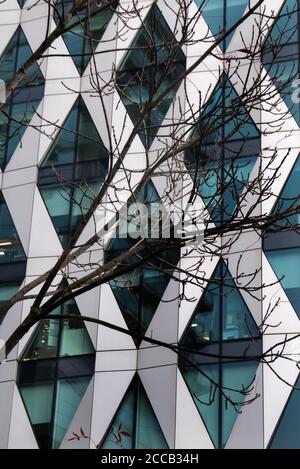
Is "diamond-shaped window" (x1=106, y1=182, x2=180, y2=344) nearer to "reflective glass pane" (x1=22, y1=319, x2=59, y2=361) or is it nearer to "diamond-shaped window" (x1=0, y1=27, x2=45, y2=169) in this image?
"reflective glass pane" (x1=22, y1=319, x2=59, y2=361)

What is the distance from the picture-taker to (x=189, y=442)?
566 inches

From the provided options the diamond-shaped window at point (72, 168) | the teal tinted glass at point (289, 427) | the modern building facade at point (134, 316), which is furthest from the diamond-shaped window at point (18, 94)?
the teal tinted glass at point (289, 427)

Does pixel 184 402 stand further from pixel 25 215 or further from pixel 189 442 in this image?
pixel 25 215

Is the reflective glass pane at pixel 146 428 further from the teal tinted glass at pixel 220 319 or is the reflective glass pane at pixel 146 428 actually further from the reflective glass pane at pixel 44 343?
the reflective glass pane at pixel 44 343

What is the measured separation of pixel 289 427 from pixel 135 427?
2.59m

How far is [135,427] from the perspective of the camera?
15.0 meters

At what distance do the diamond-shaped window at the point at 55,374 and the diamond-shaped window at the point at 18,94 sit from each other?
3825 millimetres

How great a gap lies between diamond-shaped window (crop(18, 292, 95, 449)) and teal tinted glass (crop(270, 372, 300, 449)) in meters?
3.35

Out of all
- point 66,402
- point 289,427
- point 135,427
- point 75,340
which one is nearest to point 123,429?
point 135,427

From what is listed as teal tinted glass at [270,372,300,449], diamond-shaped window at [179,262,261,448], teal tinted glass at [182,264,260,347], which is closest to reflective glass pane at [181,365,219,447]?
diamond-shaped window at [179,262,261,448]

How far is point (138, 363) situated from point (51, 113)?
5.37 meters

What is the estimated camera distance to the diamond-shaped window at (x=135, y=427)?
14.8 m

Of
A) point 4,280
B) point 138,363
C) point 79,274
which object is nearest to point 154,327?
point 138,363

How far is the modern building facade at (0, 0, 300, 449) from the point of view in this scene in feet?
47.4
